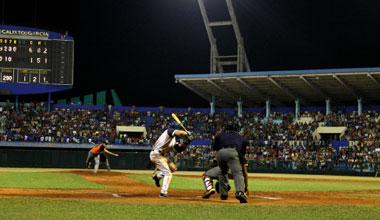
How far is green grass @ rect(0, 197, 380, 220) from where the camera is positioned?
30.4ft

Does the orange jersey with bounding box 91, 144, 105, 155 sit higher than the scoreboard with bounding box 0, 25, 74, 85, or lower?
lower

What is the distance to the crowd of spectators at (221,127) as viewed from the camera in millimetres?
43312

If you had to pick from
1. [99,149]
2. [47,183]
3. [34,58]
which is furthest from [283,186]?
[34,58]

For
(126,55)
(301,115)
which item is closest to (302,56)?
(301,115)

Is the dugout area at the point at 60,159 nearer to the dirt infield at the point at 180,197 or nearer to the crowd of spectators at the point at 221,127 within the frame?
the crowd of spectators at the point at 221,127

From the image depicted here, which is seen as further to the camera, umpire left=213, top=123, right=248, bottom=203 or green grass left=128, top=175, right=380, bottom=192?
green grass left=128, top=175, right=380, bottom=192

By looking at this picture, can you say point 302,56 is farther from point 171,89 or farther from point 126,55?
point 126,55

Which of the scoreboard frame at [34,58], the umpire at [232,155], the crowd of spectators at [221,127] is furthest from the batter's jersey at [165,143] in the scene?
the scoreboard frame at [34,58]

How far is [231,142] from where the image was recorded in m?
12.0

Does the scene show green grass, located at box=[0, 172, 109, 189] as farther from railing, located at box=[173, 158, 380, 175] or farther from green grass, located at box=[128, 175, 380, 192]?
railing, located at box=[173, 158, 380, 175]

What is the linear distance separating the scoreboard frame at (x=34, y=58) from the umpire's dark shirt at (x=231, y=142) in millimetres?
31540

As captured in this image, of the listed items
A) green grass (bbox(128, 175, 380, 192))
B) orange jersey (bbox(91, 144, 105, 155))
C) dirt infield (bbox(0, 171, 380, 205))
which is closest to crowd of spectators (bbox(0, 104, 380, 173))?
orange jersey (bbox(91, 144, 105, 155))

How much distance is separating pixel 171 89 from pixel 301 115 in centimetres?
1955

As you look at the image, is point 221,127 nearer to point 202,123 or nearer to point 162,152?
point 202,123
